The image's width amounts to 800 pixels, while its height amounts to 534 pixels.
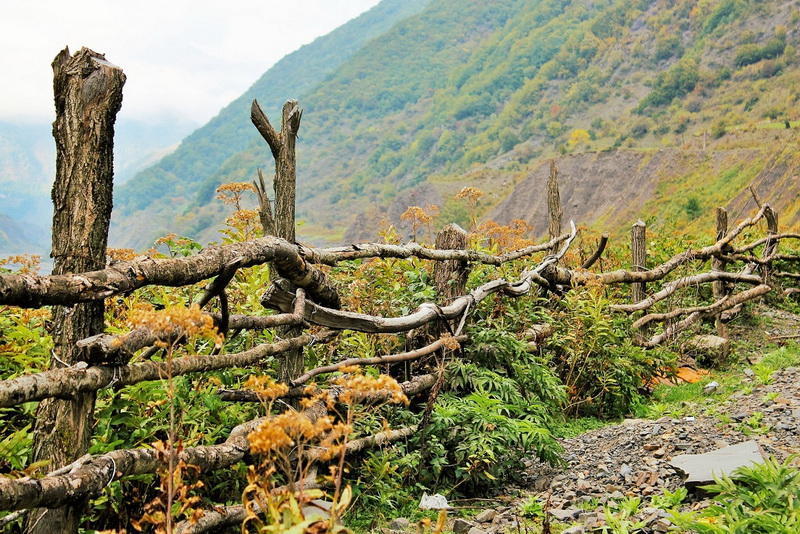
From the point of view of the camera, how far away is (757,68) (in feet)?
247

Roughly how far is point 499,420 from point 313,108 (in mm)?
196684

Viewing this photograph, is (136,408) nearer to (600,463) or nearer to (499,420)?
(499,420)

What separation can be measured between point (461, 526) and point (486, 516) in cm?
29

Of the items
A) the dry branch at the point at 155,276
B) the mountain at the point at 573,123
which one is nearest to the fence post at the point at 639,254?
the mountain at the point at 573,123

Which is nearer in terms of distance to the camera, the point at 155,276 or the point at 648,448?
the point at 155,276

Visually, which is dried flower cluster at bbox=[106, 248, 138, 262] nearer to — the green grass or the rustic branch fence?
the rustic branch fence

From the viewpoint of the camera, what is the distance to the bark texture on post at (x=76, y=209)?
106 inches

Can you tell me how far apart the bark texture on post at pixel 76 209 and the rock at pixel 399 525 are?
69.7 inches

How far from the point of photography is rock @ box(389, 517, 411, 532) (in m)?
3.71

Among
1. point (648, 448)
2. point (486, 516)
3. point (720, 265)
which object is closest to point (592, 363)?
point (648, 448)

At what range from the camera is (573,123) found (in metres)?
101

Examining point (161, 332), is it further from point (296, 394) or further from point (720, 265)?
point (720, 265)

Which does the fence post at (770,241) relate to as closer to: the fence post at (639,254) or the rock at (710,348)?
the rock at (710,348)

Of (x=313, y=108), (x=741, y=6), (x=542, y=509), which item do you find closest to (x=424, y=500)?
(x=542, y=509)
